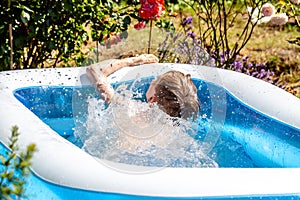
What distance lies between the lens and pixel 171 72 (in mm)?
2822

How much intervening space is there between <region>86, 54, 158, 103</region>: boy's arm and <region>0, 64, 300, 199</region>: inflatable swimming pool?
5cm

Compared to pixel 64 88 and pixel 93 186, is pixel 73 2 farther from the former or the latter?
pixel 93 186

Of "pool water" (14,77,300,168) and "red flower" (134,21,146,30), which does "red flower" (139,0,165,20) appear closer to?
"red flower" (134,21,146,30)

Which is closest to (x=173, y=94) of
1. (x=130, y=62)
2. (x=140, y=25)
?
(x=130, y=62)

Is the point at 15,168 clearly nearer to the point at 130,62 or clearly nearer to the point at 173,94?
the point at 173,94

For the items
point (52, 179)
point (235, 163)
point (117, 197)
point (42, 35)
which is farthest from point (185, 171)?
point (42, 35)

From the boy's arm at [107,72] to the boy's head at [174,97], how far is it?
23cm

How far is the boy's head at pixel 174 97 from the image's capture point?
2.73 m

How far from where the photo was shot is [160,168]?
223 centimetres

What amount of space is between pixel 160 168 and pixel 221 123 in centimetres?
65

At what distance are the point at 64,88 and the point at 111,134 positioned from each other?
2.11 ft

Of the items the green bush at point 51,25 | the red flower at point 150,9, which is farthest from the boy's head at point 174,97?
the green bush at point 51,25

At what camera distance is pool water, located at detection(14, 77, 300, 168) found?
2809mm

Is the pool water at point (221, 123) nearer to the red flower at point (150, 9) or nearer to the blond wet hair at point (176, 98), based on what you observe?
the blond wet hair at point (176, 98)
